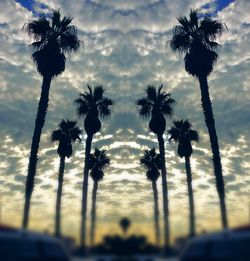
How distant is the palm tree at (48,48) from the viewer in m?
25.6

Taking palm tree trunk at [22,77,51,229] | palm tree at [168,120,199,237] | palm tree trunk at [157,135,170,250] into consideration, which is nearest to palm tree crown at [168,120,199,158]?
palm tree at [168,120,199,237]

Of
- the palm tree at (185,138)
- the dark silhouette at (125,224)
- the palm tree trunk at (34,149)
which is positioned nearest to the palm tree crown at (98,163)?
the palm tree at (185,138)

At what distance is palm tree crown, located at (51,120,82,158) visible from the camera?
39.5m

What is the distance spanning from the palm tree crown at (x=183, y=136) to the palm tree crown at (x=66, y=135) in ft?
36.6

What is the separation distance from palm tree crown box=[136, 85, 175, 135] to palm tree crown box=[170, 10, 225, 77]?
8.41 metres

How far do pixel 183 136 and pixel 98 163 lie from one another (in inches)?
519

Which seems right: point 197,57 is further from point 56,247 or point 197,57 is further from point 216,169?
point 56,247

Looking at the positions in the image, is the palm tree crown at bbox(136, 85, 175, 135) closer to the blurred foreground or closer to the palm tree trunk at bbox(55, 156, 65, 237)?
the palm tree trunk at bbox(55, 156, 65, 237)

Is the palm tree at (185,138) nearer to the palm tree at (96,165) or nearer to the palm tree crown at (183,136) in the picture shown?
the palm tree crown at (183,136)

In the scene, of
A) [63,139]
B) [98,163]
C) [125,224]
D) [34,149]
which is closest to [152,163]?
[98,163]

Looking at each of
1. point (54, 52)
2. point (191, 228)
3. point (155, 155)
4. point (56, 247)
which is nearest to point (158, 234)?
point (155, 155)

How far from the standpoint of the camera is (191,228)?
117 feet

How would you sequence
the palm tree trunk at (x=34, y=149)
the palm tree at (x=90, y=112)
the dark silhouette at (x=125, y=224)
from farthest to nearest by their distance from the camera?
the palm tree at (x=90, y=112) < the dark silhouette at (x=125, y=224) < the palm tree trunk at (x=34, y=149)

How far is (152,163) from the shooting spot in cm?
4694
